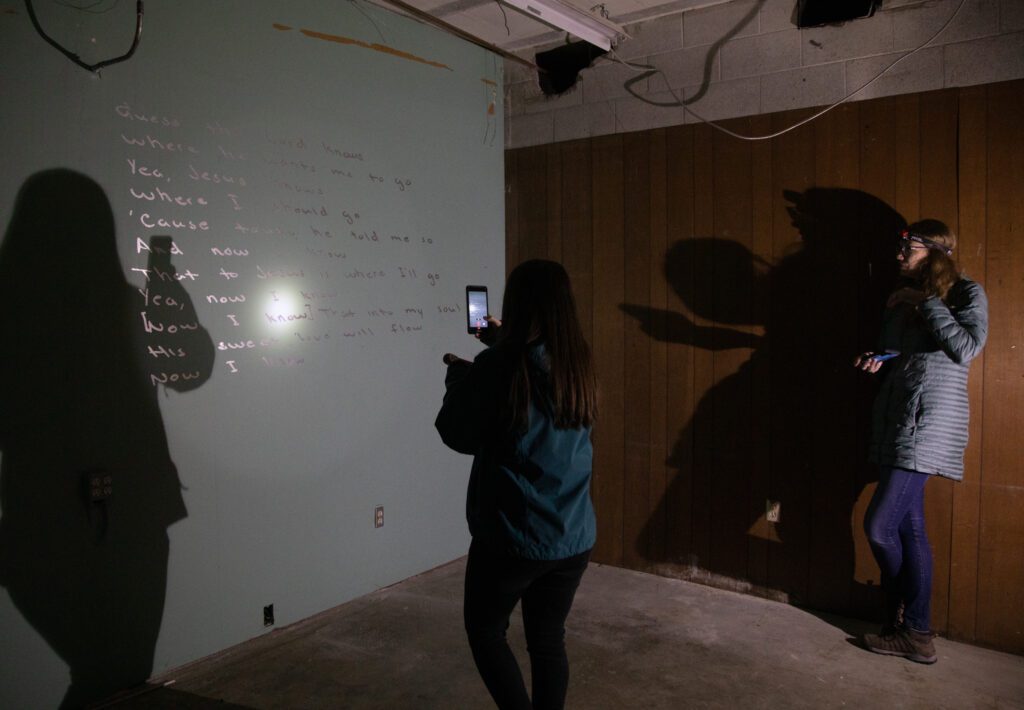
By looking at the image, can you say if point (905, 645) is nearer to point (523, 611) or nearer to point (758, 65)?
point (523, 611)

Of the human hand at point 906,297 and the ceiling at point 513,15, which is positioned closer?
the human hand at point 906,297

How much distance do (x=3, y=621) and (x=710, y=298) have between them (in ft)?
9.16

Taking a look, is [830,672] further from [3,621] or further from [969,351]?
[3,621]

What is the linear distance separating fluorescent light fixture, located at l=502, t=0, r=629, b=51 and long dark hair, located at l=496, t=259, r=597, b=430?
1.58 metres

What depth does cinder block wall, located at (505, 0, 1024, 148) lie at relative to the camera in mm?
2682

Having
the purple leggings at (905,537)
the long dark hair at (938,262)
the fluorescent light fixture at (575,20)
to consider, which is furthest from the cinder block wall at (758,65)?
the purple leggings at (905,537)

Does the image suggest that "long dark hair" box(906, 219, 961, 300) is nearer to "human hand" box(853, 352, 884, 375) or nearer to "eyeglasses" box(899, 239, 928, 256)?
"eyeglasses" box(899, 239, 928, 256)

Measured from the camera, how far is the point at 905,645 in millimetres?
2613

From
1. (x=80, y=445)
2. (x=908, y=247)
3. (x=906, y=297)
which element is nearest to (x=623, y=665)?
(x=906, y=297)

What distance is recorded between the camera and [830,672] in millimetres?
2498

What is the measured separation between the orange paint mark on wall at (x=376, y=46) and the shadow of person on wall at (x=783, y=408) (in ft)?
4.70

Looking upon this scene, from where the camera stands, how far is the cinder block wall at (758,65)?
8.80 ft

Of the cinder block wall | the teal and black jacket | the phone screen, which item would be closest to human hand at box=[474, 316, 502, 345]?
the phone screen

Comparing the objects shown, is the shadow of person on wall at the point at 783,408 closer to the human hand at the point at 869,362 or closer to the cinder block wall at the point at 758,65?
the human hand at the point at 869,362
